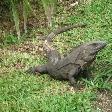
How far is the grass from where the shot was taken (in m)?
5.88

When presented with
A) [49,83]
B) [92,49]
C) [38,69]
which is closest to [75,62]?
[92,49]

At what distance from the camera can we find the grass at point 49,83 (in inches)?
232

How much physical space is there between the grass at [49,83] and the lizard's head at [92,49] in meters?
0.34

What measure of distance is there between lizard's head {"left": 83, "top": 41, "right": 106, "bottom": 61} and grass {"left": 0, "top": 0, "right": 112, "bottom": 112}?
342 mm

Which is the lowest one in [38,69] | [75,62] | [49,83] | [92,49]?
[49,83]

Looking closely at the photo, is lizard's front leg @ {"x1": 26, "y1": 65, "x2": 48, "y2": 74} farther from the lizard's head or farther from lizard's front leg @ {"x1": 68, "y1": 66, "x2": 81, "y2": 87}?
the lizard's head

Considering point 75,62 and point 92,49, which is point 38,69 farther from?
point 92,49

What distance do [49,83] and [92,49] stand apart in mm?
820

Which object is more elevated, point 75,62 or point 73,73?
point 75,62

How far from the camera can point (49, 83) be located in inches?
257

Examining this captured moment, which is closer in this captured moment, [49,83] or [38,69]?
[49,83]

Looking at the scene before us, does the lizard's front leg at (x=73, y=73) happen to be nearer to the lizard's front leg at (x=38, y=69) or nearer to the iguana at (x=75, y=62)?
the iguana at (x=75, y=62)

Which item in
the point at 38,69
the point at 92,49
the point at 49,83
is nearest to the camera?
the point at 92,49

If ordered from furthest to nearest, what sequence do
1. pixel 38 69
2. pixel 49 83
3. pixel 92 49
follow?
pixel 38 69 → pixel 49 83 → pixel 92 49
